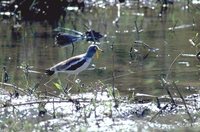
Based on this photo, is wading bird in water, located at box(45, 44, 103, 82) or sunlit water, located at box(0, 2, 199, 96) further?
sunlit water, located at box(0, 2, 199, 96)

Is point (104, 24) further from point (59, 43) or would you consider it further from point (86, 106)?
point (86, 106)

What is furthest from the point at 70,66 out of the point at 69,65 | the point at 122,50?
the point at 122,50

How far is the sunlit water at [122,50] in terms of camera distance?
448 inches

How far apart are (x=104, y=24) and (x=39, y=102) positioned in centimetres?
950

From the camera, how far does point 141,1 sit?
23.0m

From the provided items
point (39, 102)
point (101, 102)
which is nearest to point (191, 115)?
point (101, 102)

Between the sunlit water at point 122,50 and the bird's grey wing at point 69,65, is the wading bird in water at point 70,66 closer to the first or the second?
the bird's grey wing at point 69,65

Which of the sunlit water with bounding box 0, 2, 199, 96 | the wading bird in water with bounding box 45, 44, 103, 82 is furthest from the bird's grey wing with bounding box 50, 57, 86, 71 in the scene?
the sunlit water with bounding box 0, 2, 199, 96

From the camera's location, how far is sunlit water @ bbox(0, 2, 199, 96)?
11.4 m

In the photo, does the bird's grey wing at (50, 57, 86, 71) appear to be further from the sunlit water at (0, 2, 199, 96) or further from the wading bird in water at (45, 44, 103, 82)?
the sunlit water at (0, 2, 199, 96)

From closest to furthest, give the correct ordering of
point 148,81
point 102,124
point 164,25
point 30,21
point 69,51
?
point 102,124
point 148,81
point 69,51
point 164,25
point 30,21

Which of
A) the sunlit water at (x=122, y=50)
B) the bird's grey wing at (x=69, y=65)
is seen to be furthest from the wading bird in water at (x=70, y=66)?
the sunlit water at (x=122, y=50)

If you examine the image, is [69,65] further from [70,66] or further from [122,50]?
[122,50]

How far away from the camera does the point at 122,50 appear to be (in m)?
14.3
